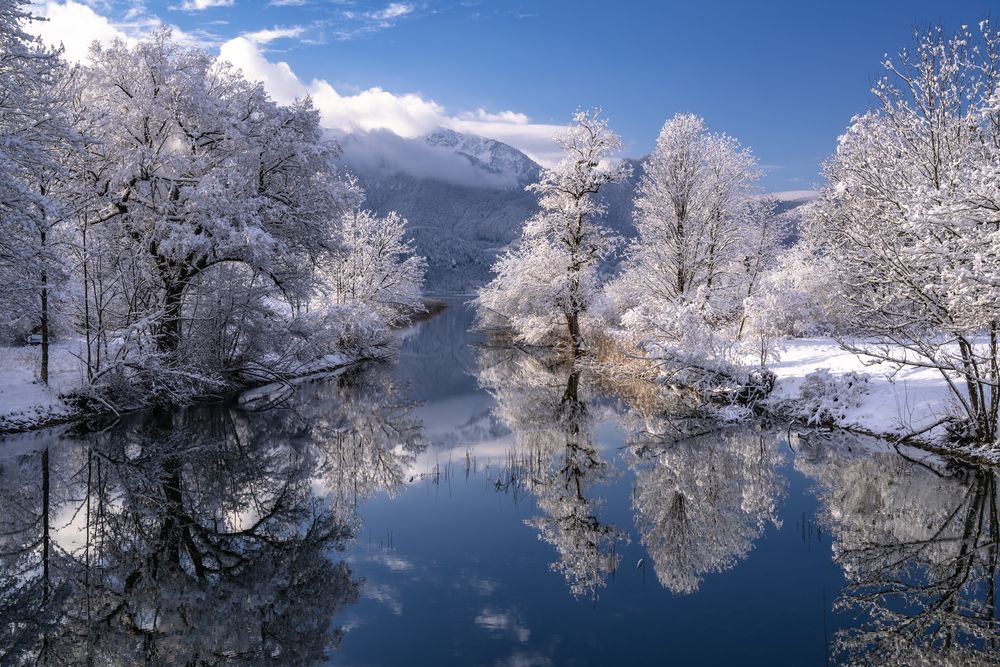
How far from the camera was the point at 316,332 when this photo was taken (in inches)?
1046

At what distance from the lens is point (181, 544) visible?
9711mm

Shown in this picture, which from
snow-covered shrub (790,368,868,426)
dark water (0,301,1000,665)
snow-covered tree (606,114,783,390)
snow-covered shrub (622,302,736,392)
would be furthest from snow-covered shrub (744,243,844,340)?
dark water (0,301,1000,665)

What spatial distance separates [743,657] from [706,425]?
461 inches

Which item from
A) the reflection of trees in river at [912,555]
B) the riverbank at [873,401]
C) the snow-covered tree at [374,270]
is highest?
the snow-covered tree at [374,270]

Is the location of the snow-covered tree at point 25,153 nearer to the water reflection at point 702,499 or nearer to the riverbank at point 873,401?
the water reflection at point 702,499

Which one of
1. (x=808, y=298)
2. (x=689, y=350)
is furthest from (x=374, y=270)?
(x=808, y=298)

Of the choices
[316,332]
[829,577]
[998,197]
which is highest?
[998,197]

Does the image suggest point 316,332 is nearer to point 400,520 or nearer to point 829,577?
point 400,520

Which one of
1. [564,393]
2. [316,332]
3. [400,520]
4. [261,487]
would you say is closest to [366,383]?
[316,332]

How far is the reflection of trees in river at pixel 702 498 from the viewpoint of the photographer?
31.6ft

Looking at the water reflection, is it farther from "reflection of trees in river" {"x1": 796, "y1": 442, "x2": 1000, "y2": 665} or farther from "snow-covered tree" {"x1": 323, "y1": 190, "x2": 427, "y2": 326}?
"snow-covered tree" {"x1": 323, "y1": 190, "x2": 427, "y2": 326}

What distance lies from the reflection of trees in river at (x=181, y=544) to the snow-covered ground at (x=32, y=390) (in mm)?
2022

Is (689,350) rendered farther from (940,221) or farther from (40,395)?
(40,395)

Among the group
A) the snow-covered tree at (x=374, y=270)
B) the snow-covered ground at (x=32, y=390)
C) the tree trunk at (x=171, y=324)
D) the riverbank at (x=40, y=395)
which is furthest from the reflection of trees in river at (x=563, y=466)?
the snow-covered tree at (x=374, y=270)
